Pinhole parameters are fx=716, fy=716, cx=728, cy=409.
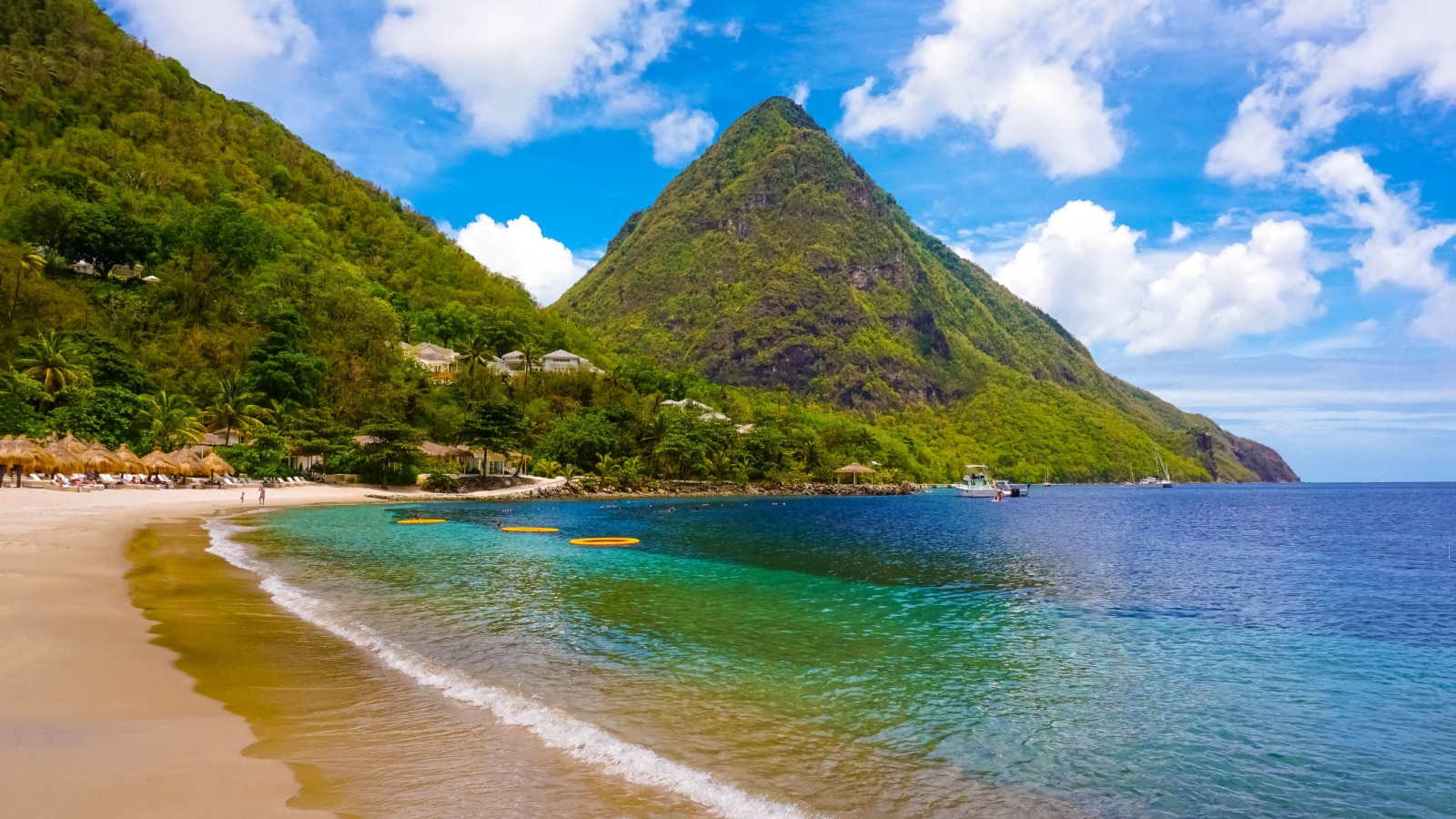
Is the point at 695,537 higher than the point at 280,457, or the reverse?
the point at 280,457

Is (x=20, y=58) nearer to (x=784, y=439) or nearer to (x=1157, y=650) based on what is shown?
(x=784, y=439)

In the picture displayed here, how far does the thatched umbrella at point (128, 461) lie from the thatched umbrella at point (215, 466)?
3.92 meters

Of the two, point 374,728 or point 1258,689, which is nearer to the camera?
point 374,728

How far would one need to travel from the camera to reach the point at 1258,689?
10.6 metres

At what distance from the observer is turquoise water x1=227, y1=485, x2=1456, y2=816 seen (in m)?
7.00

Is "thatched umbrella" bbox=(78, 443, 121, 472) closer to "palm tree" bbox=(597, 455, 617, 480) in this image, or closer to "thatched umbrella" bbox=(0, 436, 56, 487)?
"thatched umbrella" bbox=(0, 436, 56, 487)

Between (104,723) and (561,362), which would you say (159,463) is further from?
(561,362)

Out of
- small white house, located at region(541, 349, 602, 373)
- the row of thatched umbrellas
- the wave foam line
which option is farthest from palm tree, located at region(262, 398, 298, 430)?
the wave foam line

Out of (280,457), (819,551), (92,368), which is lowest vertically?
(819,551)

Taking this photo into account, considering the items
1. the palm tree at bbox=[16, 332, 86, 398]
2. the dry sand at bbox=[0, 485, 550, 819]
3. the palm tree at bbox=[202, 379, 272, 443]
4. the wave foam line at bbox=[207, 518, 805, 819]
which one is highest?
the palm tree at bbox=[16, 332, 86, 398]

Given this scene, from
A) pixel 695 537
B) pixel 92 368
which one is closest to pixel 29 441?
pixel 92 368

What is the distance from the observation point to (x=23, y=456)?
3616cm

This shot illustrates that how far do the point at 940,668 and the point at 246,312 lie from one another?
248 feet

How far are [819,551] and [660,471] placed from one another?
50949mm
